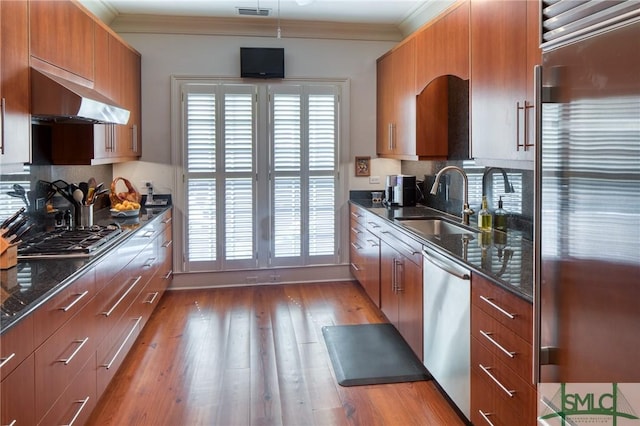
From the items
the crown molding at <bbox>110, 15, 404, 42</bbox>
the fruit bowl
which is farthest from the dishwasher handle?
the crown molding at <bbox>110, 15, 404, 42</bbox>

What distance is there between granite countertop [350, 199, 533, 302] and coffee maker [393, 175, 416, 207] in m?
1.16

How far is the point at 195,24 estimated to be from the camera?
486cm

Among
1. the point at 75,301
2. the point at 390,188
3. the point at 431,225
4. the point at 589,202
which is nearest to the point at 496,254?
the point at 589,202

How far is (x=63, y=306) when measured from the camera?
206 cm

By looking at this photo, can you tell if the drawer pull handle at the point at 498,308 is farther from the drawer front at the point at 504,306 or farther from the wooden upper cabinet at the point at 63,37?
the wooden upper cabinet at the point at 63,37

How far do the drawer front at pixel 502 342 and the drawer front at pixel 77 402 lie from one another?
1.85m

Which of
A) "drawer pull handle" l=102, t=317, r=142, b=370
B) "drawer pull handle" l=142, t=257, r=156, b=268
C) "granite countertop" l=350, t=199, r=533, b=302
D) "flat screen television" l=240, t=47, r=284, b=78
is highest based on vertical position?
"flat screen television" l=240, t=47, r=284, b=78

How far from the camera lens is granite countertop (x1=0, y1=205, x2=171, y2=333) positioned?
5.48 feet

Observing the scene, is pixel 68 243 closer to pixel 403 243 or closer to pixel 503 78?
pixel 403 243

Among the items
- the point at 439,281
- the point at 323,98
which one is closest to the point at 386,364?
the point at 439,281

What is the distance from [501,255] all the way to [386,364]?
1.21 m

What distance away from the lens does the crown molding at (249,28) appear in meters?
4.79

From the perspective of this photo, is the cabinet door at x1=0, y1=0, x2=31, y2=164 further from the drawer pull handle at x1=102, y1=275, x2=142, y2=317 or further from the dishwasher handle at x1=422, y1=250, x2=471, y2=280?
the dishwasher handle at x1=422, y1=250, x2=471, y2=280

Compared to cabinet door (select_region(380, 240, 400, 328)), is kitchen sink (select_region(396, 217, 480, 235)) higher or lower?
higher
